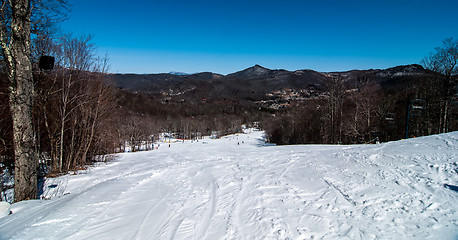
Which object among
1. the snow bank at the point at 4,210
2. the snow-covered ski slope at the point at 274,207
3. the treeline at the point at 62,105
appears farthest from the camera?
the treeline at the point at 62,105

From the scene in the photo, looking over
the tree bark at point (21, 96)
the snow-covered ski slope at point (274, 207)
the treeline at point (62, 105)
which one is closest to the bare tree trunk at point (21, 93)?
the tree bark at point (21, 96)

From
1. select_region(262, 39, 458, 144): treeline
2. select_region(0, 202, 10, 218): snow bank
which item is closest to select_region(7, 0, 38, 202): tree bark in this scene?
select_region(0, 202, 10, 218): snow bank

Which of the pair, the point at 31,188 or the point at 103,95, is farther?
the point at 103,95

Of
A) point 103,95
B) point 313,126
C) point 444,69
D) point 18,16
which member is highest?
point 444,69

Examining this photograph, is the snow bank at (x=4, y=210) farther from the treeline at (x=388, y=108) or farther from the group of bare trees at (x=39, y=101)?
the treeline at (x=388, y=108)

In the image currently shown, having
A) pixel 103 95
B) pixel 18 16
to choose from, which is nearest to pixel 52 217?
pixel 18 16

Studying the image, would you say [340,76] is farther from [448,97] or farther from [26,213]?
[26,213]
